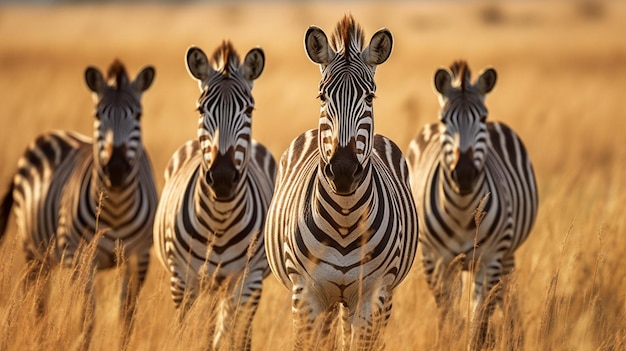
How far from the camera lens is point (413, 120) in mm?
15766

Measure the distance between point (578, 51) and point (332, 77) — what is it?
23210 mm

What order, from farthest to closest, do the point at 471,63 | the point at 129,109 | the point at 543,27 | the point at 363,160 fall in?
the point at 543,27 < the point at 471,63 < the point at 129,109 < the point at 363,160

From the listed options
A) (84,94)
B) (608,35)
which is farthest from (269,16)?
(84,94)

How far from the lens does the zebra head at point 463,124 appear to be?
7250mm

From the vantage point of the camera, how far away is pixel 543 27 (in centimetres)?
3625

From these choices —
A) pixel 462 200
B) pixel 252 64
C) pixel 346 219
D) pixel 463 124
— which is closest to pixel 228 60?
pixel 252 64

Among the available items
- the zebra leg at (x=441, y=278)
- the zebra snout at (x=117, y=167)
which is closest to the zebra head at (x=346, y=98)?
the zebra leg at (x=441, y=278)

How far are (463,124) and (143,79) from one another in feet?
10.2

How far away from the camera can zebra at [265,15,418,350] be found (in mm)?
5074

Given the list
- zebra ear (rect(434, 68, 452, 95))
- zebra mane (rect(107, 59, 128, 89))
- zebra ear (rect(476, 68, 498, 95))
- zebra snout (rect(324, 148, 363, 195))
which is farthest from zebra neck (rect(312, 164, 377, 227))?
zebra mane (rect(107, 59, 128, 89))

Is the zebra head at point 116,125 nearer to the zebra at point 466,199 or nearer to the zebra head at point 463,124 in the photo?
the zebra at point 466,199

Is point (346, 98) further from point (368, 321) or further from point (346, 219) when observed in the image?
point (368, 321)

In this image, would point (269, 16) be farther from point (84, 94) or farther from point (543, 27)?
point (84, 94)

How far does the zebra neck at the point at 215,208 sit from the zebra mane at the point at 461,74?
2332 millimetres
